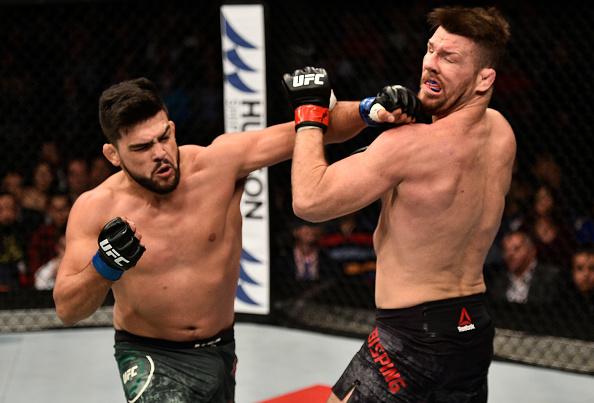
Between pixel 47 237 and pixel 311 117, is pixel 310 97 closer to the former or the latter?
pixel 311 117

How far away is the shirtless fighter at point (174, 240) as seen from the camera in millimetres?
2408

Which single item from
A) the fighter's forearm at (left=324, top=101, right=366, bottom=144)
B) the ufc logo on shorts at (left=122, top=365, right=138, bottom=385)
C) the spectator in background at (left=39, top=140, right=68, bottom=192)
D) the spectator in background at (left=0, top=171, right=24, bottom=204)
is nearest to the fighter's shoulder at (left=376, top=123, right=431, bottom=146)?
the fighter's forearm at (left=324, top=101, right=366, bottom=144)

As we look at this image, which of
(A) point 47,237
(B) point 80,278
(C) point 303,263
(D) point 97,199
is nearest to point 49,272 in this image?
(A) point 47,237

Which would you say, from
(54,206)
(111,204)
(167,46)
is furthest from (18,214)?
(111,204)

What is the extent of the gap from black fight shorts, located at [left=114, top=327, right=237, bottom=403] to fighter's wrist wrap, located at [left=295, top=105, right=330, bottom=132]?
80 cm

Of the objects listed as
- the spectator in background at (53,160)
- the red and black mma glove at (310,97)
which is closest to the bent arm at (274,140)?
the red and black mma glove at (310,97)

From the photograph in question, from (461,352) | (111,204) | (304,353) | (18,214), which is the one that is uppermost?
(111,204)

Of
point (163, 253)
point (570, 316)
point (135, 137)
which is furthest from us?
point (570, 316)

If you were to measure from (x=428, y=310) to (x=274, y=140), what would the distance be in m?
0.74

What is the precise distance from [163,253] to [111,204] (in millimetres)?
223

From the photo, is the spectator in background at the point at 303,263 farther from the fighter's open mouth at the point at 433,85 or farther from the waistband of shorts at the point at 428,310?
the fighter's open mouth at the point at 433,85

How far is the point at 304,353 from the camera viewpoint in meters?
4.40

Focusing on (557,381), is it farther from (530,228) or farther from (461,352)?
(461,352)

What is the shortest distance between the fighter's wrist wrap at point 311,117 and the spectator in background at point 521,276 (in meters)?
2.60
